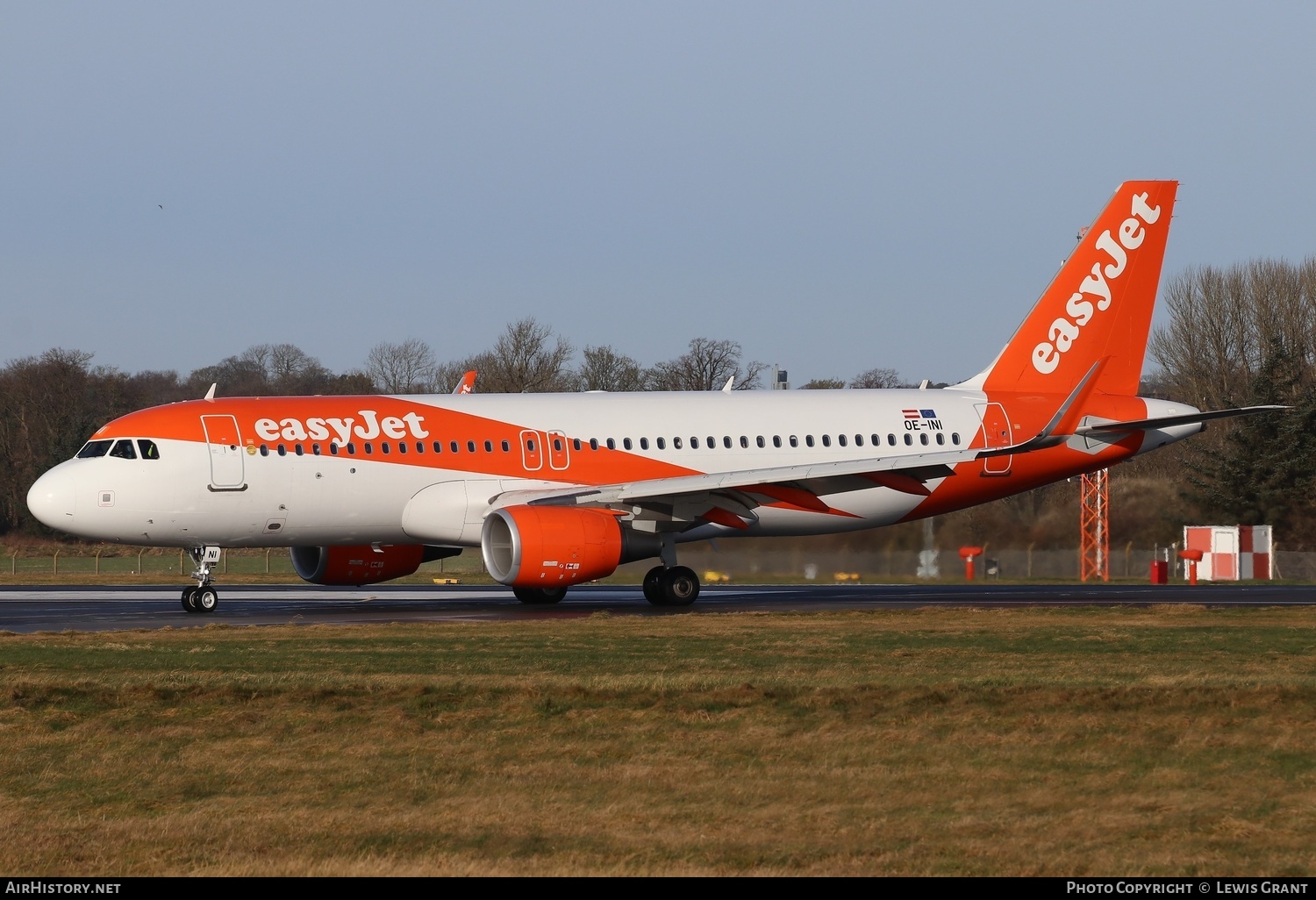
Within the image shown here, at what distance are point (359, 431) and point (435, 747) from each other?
16.3 meters

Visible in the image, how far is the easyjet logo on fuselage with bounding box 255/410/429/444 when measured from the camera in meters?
27.4

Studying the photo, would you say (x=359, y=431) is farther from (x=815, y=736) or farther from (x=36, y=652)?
(x=815, y=736)

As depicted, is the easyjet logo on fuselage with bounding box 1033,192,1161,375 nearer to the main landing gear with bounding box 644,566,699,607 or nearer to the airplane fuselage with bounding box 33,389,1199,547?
the airplane fuselage with bounding box 33,389,1199,547

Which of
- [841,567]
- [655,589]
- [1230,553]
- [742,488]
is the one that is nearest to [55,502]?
[655,589]

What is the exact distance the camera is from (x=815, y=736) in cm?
1208

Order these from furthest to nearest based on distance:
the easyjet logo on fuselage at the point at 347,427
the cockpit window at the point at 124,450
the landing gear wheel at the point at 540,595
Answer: the landing gear wheel at the point at 540,595, the easyjet logo on fuselage at the point at 347,427, the cockpit window at the point at 124,450

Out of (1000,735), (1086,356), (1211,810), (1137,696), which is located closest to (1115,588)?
(1086,356)

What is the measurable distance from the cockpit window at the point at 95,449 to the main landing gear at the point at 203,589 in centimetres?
226

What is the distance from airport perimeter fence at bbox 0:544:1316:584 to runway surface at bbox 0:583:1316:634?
1.69ft

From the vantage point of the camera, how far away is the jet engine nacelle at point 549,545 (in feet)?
83.5

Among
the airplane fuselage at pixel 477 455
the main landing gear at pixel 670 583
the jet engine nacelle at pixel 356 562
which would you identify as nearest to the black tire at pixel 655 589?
the main landing gear at pixel 670 583

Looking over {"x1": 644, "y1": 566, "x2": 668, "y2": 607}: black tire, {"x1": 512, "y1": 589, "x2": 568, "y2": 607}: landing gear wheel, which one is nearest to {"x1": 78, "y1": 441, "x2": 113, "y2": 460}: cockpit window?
{"x1": 512, "y1": 589, "x2": 568, "y2": 607}: landing gear wheel

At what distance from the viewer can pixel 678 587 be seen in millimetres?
28438

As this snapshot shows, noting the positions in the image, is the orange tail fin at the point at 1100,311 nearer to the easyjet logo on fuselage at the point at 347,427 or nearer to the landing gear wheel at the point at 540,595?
the landing gear wheel at the point at 540,595
